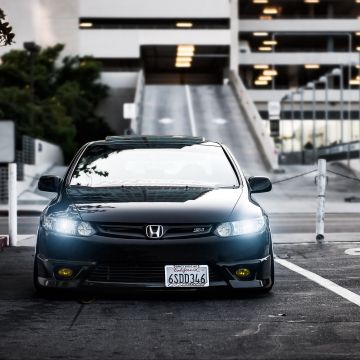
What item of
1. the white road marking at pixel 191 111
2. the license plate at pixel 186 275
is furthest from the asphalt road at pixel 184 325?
the white road marking at pixel 191 111

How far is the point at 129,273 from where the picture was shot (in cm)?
791

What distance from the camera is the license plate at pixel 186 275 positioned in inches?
310

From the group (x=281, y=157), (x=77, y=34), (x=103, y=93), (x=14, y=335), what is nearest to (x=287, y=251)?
(x=14, y=335)

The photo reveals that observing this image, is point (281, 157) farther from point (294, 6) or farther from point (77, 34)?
point (294, 6)

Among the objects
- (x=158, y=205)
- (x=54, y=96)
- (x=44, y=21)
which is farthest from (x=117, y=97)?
(x=158, y=205)

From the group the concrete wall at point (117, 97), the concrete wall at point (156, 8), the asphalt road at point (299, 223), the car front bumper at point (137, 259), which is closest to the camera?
the car front bumper at point (137, 259)

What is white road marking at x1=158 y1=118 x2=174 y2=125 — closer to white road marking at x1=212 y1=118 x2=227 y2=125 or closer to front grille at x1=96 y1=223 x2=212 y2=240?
white road marking at x1=212 y1=118 x2=227 y2=125

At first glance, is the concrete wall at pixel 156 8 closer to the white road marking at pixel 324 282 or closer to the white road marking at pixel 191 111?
the white road marking at pixel 191 111

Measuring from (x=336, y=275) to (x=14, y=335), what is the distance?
4520 millimetres

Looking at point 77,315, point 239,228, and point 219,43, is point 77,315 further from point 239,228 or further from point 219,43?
point 219,43

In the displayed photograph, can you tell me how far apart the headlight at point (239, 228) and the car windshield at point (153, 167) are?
93 cm

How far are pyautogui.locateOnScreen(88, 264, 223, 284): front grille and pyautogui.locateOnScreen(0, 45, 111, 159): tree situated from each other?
3256 centimetres

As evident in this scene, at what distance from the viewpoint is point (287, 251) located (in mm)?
12836

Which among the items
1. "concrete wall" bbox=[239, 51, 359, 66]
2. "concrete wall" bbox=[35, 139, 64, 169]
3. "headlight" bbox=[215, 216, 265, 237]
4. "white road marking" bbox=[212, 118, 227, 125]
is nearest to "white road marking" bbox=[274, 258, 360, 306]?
"headlight" bbox=[215, 216, 265, 237]
